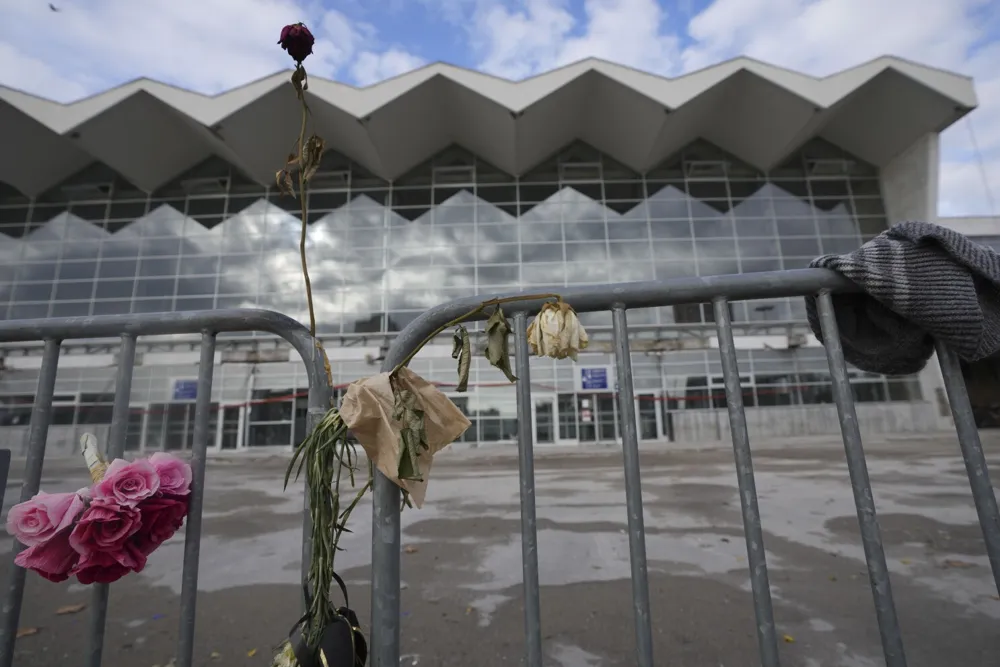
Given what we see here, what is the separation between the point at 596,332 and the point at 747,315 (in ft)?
19.5

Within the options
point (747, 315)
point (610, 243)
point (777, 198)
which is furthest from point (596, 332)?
point (777, 198)

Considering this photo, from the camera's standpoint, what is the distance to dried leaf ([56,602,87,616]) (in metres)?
2.82

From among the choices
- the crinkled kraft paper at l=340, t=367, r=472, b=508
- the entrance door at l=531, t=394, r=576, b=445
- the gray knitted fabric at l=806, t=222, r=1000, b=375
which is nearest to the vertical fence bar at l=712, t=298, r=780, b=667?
the gray knitted fabric at l=806, t=222, r=1000, b=375

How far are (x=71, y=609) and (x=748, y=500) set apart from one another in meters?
3.69

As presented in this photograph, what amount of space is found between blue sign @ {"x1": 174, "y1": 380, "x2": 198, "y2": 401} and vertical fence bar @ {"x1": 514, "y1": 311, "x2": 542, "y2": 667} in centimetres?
1950

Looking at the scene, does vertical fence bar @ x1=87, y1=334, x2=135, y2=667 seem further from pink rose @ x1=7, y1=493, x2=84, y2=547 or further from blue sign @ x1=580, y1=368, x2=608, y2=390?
blue sign @ x1=580, y1=368, x2=608, y2=390

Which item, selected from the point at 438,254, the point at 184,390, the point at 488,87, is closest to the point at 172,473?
the point at 438,254

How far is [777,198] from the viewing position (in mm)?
19859

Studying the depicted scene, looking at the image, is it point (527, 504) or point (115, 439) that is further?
point (115, 439)

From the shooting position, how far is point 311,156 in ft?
3.59

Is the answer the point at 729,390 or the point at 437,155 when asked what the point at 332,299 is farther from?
the point at 729,390

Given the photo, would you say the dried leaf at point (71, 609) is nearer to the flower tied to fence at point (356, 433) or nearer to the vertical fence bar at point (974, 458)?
the flower tied to fence at point (356, 433)

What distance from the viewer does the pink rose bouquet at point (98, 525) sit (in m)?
1.09

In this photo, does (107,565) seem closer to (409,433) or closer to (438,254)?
(409,433)
